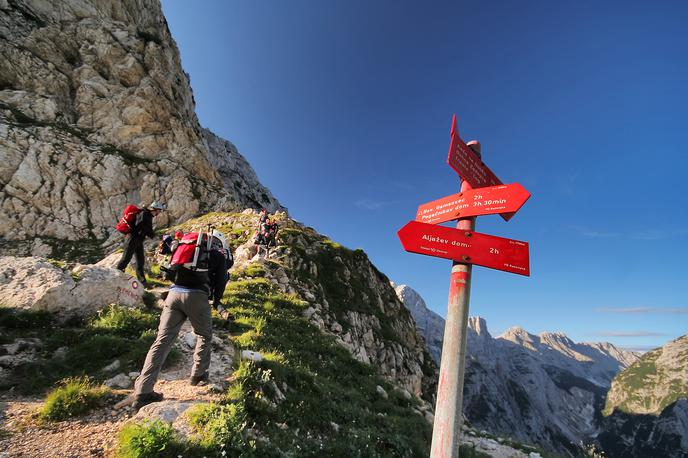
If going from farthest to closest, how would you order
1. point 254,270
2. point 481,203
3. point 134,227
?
point 254,270
point 134,227
point 481,203

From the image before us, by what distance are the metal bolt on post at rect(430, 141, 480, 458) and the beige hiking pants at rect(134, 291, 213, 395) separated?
4511 millimetres

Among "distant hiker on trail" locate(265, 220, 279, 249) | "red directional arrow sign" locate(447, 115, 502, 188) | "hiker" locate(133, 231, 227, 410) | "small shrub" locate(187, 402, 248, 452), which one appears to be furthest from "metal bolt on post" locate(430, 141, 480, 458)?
"distant hiker on trail" locate(265, 220, 279, 249)

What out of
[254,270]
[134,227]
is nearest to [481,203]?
[134,227]

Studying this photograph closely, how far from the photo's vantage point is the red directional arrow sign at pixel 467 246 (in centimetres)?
422

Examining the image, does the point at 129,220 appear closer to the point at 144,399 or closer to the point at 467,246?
the point at 144,399

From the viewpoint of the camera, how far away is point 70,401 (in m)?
4.88

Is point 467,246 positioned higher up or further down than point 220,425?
higher up

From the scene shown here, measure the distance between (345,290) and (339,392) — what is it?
1722cm

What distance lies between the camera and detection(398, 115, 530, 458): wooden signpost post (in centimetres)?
387

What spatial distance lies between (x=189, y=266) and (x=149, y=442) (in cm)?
282

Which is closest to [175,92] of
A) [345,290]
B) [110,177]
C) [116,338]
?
[110,177]

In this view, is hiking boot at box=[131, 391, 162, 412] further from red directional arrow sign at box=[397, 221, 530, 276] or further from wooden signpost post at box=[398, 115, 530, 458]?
red directional arrow sign at box=[397, 221, 530, 276]

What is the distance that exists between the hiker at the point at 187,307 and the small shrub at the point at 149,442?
1127mm

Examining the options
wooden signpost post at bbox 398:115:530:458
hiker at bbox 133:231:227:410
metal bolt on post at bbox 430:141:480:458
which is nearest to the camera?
metal bolt on post at bbox 430:141:480:458
